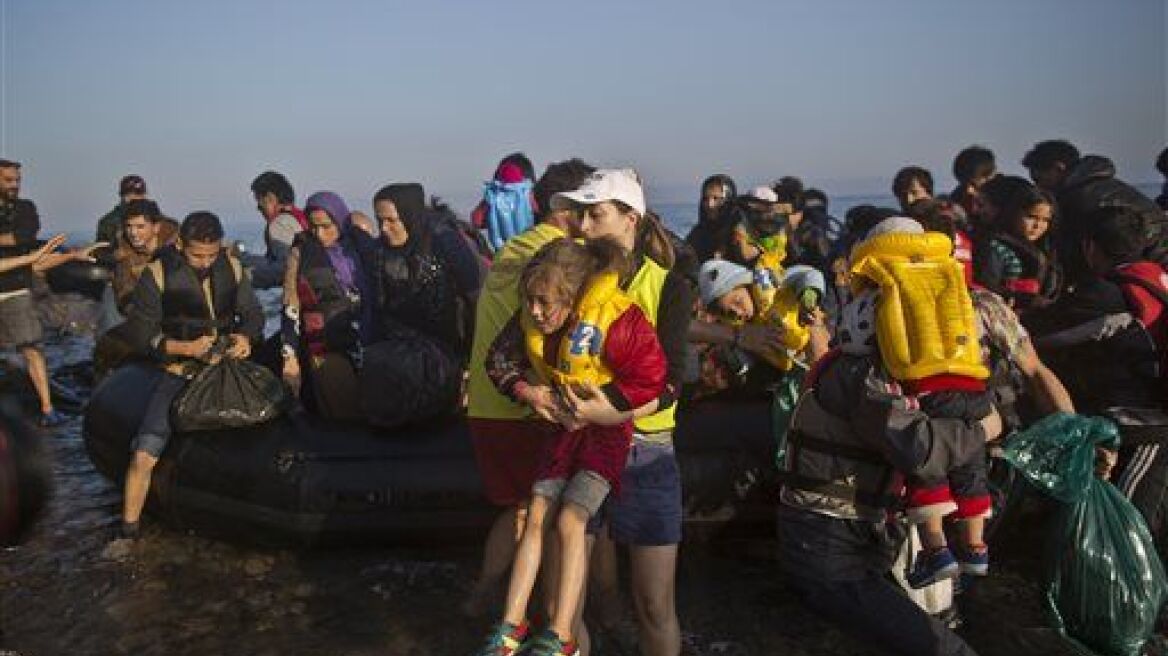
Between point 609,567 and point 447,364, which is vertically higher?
point 447,364

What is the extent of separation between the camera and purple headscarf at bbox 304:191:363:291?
18.9ft

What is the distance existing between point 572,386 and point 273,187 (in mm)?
6427

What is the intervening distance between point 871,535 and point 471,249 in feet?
8.66

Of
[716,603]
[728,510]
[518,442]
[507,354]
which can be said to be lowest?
[716,603]

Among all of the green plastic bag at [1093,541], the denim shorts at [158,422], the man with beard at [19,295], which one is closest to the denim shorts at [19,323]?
the man with beard at [19,295]

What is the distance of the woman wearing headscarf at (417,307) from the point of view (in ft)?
16.1

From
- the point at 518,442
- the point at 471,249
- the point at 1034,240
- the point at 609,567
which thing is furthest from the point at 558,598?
the point at 1034,240

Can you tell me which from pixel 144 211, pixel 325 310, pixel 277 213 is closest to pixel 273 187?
pixel 277 213

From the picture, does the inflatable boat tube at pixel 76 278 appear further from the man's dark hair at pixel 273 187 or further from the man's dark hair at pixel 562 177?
the man's dark hair at pixel 562 177

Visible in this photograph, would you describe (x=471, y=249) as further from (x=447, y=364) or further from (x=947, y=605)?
(x=947, y=605)

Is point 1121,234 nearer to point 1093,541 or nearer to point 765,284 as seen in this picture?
point 1093,541

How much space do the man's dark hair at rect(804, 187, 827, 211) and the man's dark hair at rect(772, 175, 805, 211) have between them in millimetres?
452

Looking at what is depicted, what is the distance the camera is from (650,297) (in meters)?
3.43

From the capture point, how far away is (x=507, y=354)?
132 inches
